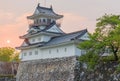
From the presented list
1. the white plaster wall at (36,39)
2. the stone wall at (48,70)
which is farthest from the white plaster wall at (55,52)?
the white plaster wall at (36,39)

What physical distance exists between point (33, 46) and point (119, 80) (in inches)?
558

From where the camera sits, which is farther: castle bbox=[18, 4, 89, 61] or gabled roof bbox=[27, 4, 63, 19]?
gabled roof bbox=[27, 4, 63, 19]

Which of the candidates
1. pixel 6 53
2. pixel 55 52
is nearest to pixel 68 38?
pixel 55 52

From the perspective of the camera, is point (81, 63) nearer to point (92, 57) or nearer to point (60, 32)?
point (92, 57)

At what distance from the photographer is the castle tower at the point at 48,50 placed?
29.0m

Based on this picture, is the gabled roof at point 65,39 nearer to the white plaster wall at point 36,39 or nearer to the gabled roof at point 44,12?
the white plaster wall at point 36,39

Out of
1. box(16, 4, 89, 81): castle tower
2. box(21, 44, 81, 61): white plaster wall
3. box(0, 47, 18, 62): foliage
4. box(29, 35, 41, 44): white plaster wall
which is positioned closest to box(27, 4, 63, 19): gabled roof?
box(16, 4, 89, 81): castle tower

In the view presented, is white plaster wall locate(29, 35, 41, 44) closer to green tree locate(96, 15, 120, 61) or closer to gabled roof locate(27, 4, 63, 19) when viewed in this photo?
gabled roof locate(27, 4, 63, 19)

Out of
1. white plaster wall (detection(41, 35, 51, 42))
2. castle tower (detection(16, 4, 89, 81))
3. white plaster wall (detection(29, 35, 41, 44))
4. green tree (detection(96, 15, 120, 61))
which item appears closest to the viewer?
green tree (detection(96, 15, 120, 61))

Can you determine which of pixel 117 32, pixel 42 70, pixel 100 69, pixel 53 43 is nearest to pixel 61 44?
pixel 53 43

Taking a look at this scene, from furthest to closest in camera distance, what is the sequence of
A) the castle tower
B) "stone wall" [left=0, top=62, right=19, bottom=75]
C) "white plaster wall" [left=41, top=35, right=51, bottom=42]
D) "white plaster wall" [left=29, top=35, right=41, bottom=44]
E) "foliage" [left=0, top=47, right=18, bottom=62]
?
1. "foliage" [left=0, top=47, right=18, bottom=62]
2. "stone wall" [left=0, top=62, right=19, bottom=75]
3. "white plaster wall" [left=29, top=35, right=41, bottom=44]
4. "white plaster wall" [left=41, top=35, right=51, bottom=42]
5. the castle tower

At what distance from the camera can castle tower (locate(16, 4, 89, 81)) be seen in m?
29.0

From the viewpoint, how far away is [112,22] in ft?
77.3

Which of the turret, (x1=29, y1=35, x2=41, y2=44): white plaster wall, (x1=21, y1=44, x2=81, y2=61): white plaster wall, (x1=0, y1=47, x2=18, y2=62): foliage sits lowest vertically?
(x1=0, y1=47, x2=18, y2=62): foliage
